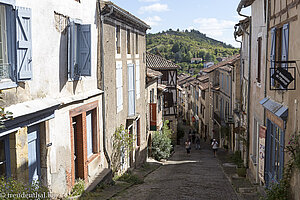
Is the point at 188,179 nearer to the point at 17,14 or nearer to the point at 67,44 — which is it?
the point at 67,44

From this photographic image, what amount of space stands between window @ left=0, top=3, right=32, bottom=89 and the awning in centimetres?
552

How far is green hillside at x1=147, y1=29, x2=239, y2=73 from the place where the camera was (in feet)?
437

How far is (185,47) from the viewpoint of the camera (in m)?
141

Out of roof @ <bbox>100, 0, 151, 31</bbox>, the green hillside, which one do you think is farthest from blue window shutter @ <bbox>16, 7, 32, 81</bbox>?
the green hillside

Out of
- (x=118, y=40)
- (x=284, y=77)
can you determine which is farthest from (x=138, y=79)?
(x=284, y=77)

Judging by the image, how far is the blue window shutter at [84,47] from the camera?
31.2 ft

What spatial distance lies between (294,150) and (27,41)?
5705 mm

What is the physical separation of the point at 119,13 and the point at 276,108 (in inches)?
268

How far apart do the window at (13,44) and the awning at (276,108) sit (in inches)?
217

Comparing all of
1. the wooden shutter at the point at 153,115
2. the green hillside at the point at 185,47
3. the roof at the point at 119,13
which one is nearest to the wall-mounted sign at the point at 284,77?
the roof at the point at 119,13

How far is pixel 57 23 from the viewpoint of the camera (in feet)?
27.6

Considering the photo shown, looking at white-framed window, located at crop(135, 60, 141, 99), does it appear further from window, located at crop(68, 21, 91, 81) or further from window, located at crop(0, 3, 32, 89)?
window, located at crop(0, 3, 32, 89)

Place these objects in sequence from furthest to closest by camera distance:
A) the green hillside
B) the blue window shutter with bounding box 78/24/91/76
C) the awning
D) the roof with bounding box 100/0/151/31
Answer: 1. the green hillside
2. the roof with bounding box 100/0/151/31
3. the blue window shutter with bounding box 78/24/91/76
4. the awning

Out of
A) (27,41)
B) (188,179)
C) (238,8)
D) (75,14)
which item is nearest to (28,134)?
(27,41)
